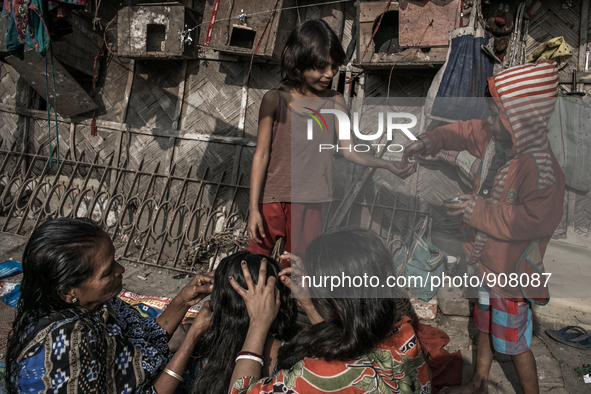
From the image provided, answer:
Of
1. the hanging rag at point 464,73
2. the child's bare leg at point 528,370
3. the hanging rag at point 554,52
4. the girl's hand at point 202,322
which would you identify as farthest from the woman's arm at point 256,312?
the hanging rag at point 554,52

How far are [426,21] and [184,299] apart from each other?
315cm

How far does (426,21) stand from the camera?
11.4 ft

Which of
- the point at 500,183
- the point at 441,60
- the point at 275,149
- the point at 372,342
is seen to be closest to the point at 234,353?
the point at 372,342

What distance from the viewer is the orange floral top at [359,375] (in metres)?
1.25

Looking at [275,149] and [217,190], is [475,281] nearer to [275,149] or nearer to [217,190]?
[275,149]

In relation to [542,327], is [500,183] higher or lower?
higher

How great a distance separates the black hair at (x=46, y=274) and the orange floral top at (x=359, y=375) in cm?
74

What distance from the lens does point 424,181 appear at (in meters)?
4.10

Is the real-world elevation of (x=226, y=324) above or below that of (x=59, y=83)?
below

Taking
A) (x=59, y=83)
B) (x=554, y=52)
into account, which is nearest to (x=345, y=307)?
(x=554, y=52)

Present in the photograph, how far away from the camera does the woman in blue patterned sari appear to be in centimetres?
131

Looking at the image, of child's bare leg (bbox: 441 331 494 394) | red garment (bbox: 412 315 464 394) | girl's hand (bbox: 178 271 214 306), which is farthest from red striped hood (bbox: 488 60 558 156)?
girl's hand (bbox: 178 271 214 306)

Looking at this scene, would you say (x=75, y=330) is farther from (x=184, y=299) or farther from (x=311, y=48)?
(x=311, y=48)

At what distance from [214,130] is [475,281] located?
11.2 feet
